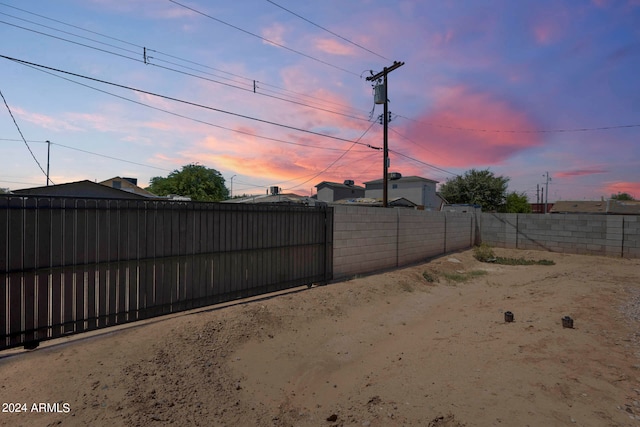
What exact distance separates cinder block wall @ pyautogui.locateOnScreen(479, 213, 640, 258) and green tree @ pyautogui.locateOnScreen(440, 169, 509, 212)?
56.9ft

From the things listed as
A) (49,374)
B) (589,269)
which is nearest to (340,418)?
(49,374)

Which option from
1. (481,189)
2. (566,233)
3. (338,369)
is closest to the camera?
(338,369)

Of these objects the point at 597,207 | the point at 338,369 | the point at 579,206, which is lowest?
the point at 338,369

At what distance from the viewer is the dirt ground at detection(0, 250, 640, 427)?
10.2 feet

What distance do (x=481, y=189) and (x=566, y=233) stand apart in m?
19.8

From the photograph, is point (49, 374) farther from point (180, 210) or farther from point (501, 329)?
point (501, 329)

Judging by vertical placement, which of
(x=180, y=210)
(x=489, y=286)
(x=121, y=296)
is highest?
(x=180, y=210)

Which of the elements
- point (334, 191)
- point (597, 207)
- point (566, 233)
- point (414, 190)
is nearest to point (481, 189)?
point (414, 190)

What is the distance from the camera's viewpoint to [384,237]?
10.5 m

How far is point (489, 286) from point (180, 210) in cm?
929

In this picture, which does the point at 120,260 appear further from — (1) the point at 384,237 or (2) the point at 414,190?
(2) the point at 414,190

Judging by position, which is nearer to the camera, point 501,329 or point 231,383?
point 231,383

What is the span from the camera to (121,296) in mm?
4648

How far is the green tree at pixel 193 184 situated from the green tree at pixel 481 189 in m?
29.5
